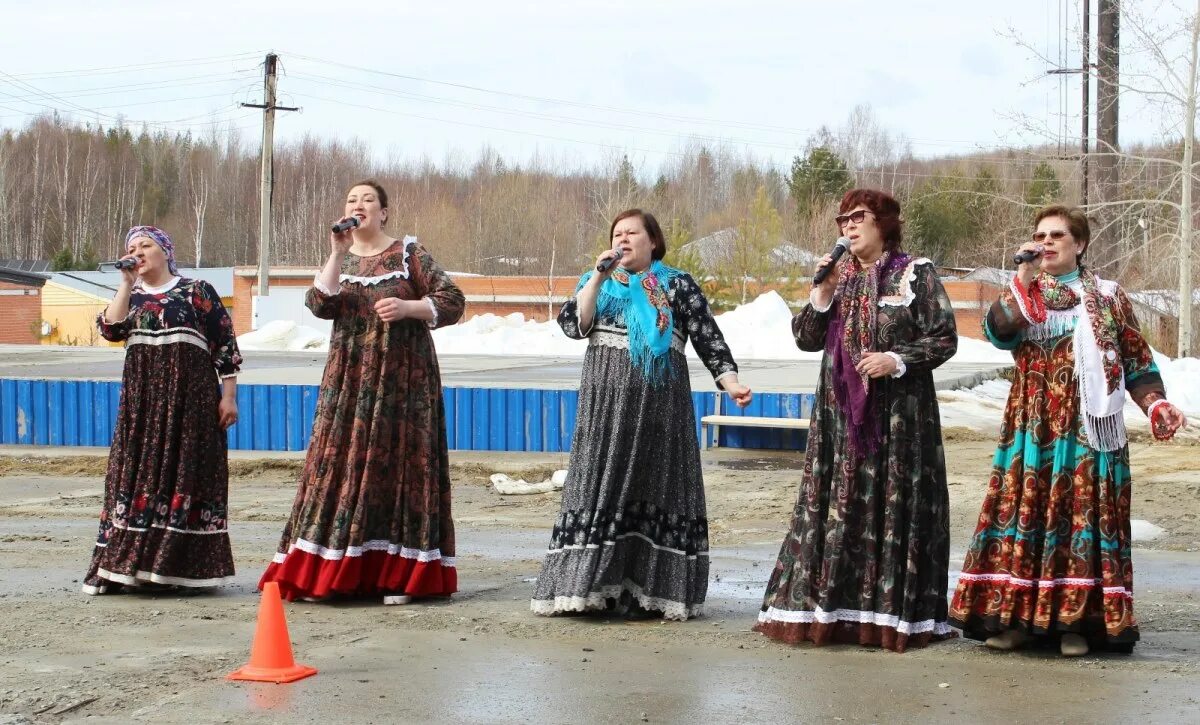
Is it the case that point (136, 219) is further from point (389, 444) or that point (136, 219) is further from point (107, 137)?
point (389, 444)

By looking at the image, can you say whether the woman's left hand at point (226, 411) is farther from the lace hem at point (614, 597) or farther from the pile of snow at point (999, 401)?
the pile of snow at point (999, 401)

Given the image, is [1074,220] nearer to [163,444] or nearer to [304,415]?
[163,444]

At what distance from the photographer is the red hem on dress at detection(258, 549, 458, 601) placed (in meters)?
7.09

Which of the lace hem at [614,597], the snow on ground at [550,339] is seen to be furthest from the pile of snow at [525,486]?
the snow on ground at [550,339]

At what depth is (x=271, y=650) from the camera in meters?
5.54

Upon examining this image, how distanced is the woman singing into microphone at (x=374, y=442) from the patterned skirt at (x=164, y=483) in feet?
1.56

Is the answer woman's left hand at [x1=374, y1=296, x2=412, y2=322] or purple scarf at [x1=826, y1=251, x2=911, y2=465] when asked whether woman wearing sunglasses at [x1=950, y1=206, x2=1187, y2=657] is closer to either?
A: purple scarf at [x1=826, y1=251, x2=911, y2=465]

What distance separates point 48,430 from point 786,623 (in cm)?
1324

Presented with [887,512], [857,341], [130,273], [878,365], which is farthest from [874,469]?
[130,273]

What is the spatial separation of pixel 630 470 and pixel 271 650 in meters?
1.84

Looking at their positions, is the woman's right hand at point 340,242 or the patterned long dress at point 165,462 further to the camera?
the patterned long dress at point 165,462

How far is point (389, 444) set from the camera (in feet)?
23.7

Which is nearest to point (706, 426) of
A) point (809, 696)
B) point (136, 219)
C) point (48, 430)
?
point (48, 430)

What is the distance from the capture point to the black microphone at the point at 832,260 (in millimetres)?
6102
